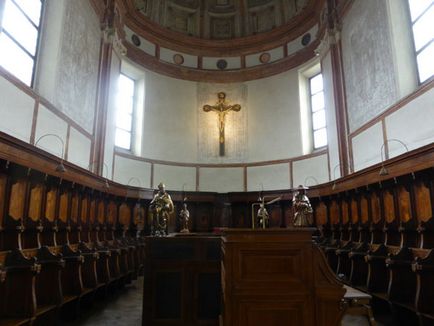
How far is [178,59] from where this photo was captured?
12.5 metres

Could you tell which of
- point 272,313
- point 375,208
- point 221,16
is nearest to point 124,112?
point 221,16

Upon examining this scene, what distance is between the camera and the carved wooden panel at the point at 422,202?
188 inches

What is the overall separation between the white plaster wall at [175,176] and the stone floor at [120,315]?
5123mm

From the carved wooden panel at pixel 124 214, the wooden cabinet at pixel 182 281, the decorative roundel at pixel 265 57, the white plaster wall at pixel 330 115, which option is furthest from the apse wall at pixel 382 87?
the carved wooden panel at pixel 124 214

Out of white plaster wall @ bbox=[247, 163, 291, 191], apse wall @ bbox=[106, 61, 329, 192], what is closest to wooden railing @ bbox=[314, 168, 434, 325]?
white plaster wall @ bbox=[247, 163, 291, 191]

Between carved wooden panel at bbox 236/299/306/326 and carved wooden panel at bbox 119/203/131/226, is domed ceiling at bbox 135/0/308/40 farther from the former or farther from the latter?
carved wooden panel at bbox 236/299/306/326

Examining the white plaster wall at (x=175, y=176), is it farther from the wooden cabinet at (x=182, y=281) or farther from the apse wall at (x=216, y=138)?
the wooden cabinet at (x=182, y=281)

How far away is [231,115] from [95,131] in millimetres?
5114

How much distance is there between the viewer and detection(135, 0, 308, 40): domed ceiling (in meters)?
12.7

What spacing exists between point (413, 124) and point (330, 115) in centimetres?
388

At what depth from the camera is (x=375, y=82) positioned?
296 inches

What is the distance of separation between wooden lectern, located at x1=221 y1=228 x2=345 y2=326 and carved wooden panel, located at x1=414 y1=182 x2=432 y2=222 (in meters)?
3.01

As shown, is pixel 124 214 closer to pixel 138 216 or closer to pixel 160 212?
pixel 138 216

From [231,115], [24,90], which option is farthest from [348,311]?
[231,115]
